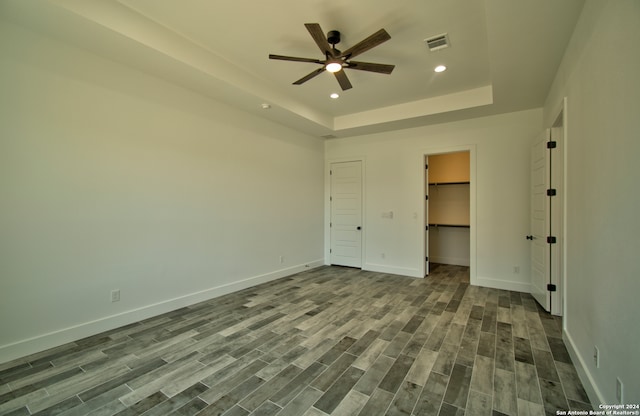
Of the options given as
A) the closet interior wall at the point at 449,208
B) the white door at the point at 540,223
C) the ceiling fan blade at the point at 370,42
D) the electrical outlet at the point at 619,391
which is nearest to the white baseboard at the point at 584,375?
the electrical outlet at the point at 619,391

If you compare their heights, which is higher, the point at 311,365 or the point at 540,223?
the point at 540,223

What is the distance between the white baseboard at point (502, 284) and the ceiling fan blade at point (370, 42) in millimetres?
4297

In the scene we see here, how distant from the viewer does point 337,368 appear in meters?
2.38

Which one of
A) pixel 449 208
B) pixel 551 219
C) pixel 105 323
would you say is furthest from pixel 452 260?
pixel 105 323

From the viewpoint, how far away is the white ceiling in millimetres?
2434

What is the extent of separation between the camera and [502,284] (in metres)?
4.68

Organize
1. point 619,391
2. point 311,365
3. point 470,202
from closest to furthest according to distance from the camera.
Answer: point 619,391 → point 311,365 → point 470,202

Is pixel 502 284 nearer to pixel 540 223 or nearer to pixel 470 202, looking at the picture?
pixel 540 223

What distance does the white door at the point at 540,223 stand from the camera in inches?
143

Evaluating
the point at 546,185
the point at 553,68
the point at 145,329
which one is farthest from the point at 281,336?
the point at 553,68

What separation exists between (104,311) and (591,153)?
477 cm

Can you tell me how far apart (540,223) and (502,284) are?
138cm

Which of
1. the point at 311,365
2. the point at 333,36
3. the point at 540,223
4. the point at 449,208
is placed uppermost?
the point at 333,36

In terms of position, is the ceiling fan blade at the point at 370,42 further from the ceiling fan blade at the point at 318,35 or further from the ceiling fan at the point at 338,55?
the ceiling fan blade at the point at 318,35
